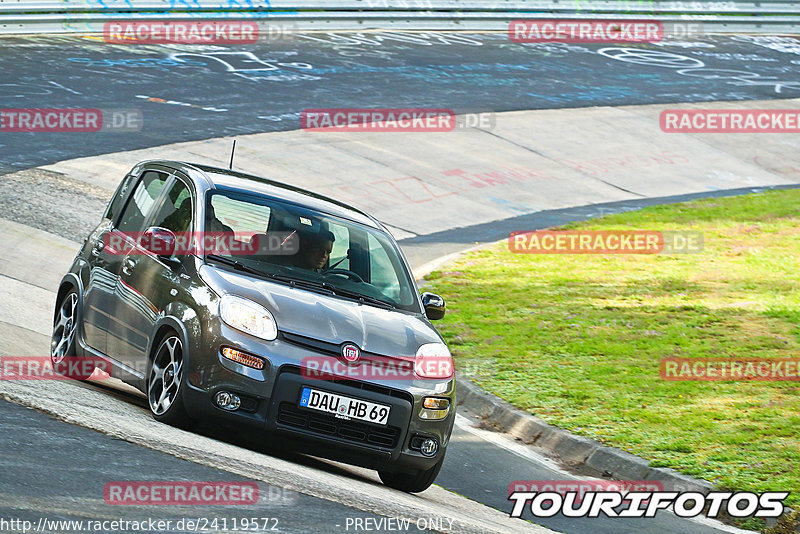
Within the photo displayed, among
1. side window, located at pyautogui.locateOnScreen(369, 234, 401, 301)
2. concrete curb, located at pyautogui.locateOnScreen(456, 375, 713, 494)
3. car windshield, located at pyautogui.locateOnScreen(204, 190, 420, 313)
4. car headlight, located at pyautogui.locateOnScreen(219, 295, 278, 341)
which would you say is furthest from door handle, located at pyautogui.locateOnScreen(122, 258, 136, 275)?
concrete curb, located at pyautogui.locateOnScreen(456, 375, 713, 494)

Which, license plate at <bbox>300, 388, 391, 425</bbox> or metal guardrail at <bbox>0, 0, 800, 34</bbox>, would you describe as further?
metal guardrail at <bbox>0, 0, 800, 34</bbox>

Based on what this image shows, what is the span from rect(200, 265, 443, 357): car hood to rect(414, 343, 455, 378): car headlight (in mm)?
47

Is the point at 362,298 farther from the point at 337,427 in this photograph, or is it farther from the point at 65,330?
the point at 65,330

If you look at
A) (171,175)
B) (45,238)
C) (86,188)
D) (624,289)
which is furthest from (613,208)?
(171,175)

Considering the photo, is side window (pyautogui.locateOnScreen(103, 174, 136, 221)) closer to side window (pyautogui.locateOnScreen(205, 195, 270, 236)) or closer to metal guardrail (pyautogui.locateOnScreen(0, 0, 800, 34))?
side window (pyautogui.locateOnScreen(205, 195, 270, 236))

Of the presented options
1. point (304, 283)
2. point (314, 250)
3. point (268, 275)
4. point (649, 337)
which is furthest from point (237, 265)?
point (649, 337)

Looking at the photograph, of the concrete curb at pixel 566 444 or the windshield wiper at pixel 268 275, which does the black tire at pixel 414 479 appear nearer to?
the windshield wiper at pixel 268 275

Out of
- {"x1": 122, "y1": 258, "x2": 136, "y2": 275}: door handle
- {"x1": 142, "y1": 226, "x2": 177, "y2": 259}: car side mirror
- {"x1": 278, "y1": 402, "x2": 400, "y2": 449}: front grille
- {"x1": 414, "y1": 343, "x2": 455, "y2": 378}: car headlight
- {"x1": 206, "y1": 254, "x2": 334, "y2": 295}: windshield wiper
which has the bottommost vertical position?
{"x1": 278, "y1": 402, "x2": 400, "y2": 449}: front grille

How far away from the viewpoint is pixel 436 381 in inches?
278

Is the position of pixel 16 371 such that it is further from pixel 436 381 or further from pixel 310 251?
pixel 436 381

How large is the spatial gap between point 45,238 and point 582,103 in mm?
15958

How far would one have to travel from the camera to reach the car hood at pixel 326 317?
6.80m

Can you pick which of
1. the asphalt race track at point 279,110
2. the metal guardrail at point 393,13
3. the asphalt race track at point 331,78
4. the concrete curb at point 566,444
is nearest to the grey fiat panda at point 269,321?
the asphalt race track at point 279,110

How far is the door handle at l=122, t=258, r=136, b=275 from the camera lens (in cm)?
785
